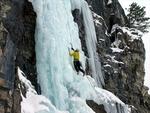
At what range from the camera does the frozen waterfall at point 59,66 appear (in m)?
14.7

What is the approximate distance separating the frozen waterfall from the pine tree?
1486cm

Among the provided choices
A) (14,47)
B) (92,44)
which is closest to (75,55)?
(14,47)

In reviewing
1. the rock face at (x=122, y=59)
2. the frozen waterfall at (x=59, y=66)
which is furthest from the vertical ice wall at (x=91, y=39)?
the frozen waterfall at (x=59, y=66)

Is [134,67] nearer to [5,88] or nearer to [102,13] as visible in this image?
[102,13]

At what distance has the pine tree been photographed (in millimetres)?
32875

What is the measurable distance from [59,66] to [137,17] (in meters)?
19.0

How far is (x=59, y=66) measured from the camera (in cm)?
1541

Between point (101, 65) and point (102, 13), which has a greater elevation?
point (102, 13)

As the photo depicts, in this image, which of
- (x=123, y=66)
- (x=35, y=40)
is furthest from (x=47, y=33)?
(x=123, y=66)

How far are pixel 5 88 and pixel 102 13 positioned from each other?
15.6m

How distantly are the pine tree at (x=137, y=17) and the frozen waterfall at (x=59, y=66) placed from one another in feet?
48.7

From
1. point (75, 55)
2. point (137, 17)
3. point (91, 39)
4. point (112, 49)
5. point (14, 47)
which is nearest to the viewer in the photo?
point (14, 47)

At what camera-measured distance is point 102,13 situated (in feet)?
84.1

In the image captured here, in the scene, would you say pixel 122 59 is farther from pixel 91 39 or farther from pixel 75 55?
pixel 75 55
